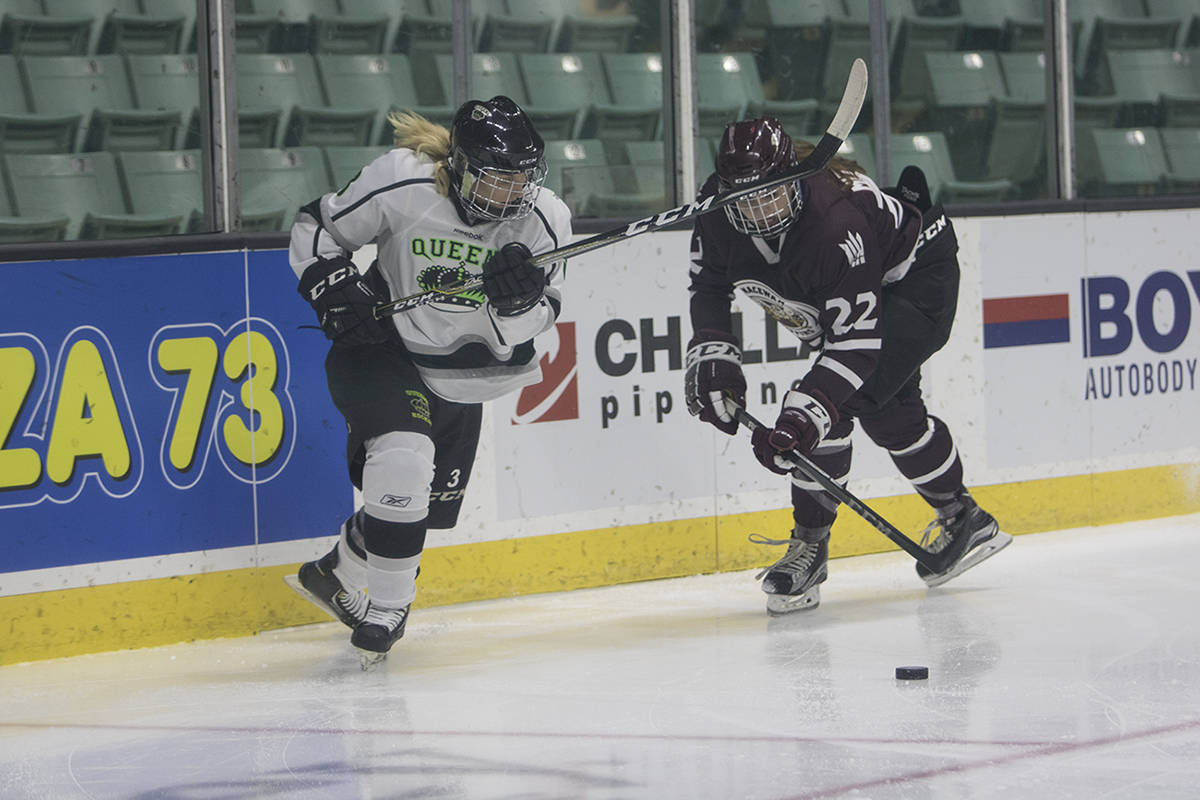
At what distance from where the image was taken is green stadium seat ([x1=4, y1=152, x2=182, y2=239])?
12.2 feet

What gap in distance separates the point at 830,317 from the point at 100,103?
1.70 m

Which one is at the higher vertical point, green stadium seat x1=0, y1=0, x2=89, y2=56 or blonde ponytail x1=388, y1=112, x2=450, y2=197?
green stadium seat x1=0, y1=0, x2=89, y2=56

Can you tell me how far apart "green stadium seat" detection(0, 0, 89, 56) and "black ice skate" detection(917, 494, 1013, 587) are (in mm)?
2262

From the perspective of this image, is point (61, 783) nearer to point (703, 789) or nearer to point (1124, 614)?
point (703, 789)

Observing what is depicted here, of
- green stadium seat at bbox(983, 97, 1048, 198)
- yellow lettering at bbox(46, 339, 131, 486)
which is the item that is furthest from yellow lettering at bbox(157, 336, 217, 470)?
green stadium seat at bbox(983, 97, 1048, 198)

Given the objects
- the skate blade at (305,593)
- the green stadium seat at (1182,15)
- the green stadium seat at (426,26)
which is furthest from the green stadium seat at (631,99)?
the green stadium seat at (1182,15)

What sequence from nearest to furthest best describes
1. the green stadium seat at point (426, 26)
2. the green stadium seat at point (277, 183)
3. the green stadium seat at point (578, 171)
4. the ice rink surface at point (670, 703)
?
the ice rink surface at point (670, 703), the green stadium seat at point (277, 183), the green stadium seat at point (426, 26), the green stadium seat at point (578, 171)

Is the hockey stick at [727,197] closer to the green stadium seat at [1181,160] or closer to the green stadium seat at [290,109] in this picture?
the green stadium seat at [290,109]

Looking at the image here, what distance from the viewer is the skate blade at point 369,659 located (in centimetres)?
339

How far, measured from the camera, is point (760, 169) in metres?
3.42

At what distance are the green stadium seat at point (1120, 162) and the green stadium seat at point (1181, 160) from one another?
1.1 inches

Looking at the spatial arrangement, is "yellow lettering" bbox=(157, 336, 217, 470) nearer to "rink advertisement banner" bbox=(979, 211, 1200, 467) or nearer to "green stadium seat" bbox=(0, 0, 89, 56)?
"green stadium seat" bbox=(0, 0, 89, 56)

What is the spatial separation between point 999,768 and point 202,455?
193cm

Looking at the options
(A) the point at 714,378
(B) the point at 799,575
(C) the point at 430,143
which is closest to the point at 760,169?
(A) the point at 714,378
